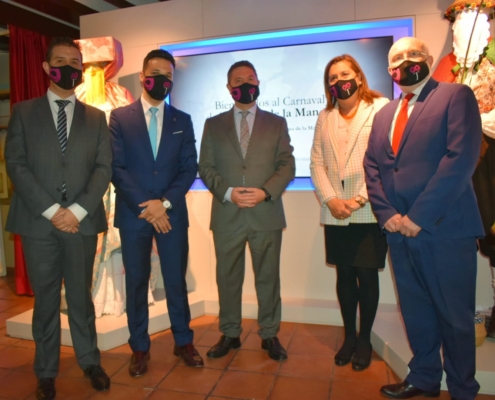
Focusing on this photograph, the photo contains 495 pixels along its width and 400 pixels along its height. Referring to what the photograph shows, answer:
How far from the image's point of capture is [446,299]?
186cm

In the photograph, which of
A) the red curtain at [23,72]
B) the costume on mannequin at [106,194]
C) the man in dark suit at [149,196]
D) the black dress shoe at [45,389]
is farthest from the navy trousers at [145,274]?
the red curtain at [23,72]

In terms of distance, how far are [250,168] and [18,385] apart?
5.60 feet

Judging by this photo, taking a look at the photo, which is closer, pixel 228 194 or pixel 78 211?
pixel 78 211

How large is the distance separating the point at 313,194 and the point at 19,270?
2783 mm

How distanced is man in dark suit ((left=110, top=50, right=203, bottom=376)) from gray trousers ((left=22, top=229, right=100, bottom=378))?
238 mm

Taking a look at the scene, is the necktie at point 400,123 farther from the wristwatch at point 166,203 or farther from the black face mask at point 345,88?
the wristwatch at point 166,203

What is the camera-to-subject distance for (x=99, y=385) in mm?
2219

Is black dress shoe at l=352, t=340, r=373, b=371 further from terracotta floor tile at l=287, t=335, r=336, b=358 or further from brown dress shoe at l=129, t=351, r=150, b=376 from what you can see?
brown dress shoe at l=129, t=351, r=150, b=376

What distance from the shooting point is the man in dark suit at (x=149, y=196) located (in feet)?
7.80

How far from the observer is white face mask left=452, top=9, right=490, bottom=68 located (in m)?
2.24

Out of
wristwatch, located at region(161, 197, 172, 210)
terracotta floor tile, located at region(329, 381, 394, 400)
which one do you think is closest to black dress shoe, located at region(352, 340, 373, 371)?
terracotta floor tile, located at region(329, 381, 394, 400)

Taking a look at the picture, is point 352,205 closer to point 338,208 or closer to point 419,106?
point 338,208

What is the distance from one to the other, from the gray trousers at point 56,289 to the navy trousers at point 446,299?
1.54m

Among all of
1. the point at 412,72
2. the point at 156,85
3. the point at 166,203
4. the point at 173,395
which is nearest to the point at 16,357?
the point at 173,395
